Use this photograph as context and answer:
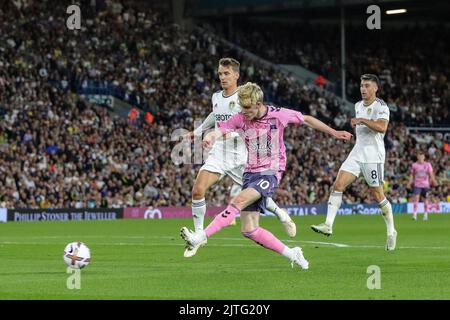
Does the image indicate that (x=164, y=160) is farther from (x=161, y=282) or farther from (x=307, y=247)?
(x=161, y=282)

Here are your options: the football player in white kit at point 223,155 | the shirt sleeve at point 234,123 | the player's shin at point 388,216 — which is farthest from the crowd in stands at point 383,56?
the shirt sleeve at point 234,123

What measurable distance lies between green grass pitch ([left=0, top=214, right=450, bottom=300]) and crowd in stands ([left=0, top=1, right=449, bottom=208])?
14.7 metres

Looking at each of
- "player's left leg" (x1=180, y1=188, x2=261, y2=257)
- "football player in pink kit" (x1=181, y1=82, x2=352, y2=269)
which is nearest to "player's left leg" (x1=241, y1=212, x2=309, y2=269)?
"football player in pink kit" (x1=181, y1=82, x2=352, y2=269)

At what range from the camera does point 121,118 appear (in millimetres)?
45406

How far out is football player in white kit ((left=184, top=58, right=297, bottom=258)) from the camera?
17.8m

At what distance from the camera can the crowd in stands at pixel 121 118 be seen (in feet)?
131

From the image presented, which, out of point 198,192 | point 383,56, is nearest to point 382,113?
point 198,192

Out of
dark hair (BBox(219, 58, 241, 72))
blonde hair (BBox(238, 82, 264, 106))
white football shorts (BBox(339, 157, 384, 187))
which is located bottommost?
white football shorts (BBox(339, 157, 384, 187))

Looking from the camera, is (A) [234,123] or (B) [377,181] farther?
(B) [377,181]

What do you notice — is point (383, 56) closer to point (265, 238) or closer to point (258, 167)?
point (258, 167)

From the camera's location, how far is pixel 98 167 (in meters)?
41.1

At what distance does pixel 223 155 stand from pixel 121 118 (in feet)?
90.8

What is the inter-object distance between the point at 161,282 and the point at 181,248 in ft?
21.8

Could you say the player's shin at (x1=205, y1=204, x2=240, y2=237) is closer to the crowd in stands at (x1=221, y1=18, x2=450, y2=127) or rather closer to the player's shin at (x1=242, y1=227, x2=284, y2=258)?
the player's shin at (x1=242, y1=227, x2=284, y2=258)
